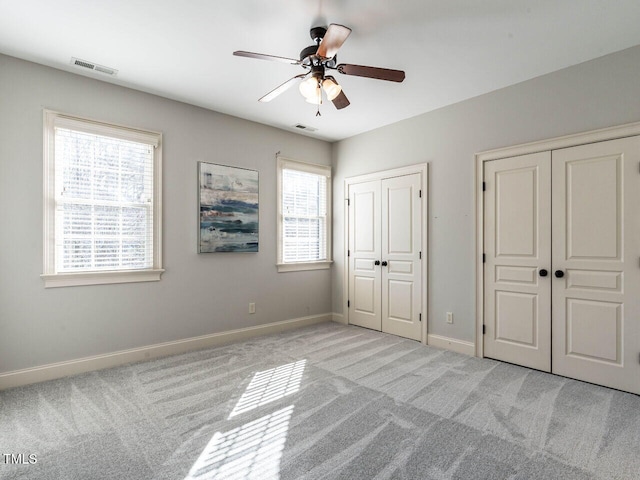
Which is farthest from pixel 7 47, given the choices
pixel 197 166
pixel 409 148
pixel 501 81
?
pixel 501 81

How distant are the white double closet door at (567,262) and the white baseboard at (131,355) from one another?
2.71m

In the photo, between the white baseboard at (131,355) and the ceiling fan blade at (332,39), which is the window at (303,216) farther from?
the ceiling fan blade at (332,39)

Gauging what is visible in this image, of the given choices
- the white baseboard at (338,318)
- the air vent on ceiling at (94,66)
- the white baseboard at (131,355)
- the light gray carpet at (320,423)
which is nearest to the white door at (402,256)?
the white baseboard at (338,318)

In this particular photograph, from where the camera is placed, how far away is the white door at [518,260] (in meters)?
3.23

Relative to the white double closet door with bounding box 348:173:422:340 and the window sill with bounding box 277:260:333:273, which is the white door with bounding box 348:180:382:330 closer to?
the white double closet door with bounding box 348:173:422:340

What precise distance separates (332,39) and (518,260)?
2734 mm

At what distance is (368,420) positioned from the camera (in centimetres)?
236

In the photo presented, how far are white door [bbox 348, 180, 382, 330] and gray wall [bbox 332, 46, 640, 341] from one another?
0.39 meters

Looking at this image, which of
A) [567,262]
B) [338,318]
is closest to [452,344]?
[567,262]

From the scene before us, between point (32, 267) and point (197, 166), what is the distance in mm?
1831

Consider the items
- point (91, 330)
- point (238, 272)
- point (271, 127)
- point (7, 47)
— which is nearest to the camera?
point (7, 47)

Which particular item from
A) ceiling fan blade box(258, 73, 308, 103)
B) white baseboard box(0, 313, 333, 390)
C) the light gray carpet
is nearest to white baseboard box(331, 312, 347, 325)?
white baseboard box(0, 313, 333, 390)

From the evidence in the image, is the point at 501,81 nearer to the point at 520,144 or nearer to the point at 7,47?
the point at 520,144

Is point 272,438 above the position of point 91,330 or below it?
below
